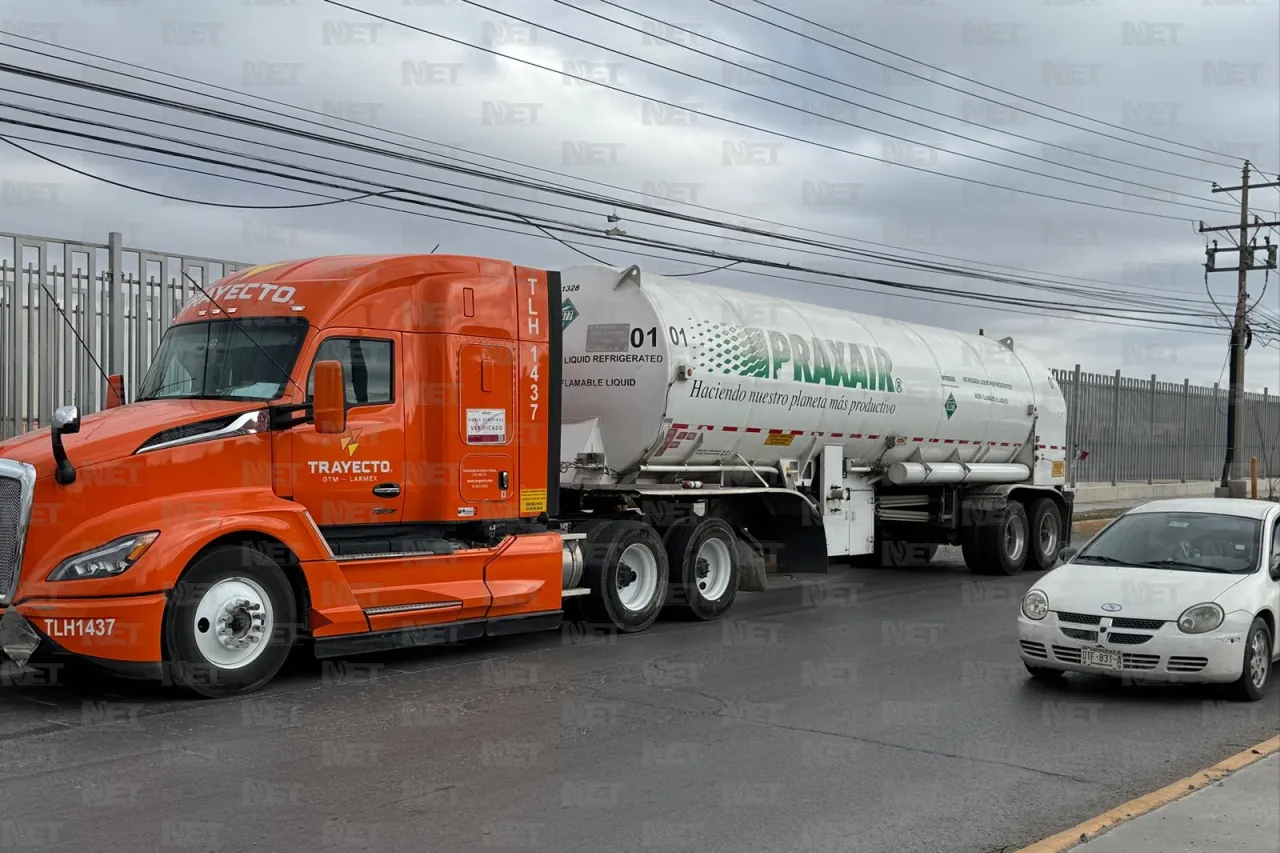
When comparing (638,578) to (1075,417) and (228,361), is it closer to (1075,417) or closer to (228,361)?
(228,361)

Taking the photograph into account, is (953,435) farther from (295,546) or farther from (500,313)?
(295,546)

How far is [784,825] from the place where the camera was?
5820mm

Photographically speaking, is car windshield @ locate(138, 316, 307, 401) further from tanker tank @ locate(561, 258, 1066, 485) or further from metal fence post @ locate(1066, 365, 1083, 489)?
metal fence post @ locate(1066, 365, 1083, 489)

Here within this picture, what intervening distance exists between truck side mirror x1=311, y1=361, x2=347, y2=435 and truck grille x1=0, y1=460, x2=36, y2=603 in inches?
77.3

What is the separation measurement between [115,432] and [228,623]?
1.57 m

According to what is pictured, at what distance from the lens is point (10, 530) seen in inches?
321

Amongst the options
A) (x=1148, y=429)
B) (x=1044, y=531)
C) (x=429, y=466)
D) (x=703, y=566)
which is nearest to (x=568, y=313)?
(x=703, y=566)

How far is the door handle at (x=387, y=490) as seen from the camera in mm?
9664

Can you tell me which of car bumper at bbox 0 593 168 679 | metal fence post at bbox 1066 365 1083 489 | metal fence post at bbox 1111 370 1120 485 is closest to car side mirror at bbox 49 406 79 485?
car bumper at bbox 0 593 168 679

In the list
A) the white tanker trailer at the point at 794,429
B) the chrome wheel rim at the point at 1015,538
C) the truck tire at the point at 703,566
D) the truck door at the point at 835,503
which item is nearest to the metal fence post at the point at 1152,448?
the white tanker trailer at the point at 794,429

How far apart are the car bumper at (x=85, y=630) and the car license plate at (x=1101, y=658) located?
6598 mm

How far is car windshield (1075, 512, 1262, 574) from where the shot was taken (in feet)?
31.0

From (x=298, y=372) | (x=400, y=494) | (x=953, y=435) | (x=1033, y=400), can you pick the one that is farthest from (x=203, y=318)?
(x=1033, y=400)

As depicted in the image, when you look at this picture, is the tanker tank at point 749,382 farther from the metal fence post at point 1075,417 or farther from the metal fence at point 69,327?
the metal fence post at point 1075,417
